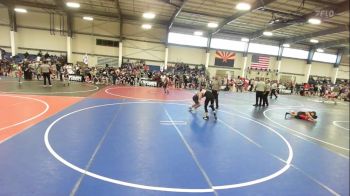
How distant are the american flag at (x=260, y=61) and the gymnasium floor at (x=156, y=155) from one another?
989 inches

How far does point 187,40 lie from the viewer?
30.3 meters

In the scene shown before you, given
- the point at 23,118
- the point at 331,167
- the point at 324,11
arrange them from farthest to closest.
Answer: the point at 324,11 → the point at 23,118 → the point at 331,167

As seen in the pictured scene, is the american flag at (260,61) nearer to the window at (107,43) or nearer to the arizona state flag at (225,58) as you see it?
the arizona state flag at (225,58)

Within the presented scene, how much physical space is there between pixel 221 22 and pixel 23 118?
23331 millimetres

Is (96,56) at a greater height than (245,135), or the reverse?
(96,56)

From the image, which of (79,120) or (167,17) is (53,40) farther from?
(79,120)

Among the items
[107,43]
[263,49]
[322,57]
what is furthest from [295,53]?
[107,43]

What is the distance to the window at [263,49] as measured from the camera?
3284 cm

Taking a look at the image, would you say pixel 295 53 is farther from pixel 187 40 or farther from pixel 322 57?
pixel 187 40

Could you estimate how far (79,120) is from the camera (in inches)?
325

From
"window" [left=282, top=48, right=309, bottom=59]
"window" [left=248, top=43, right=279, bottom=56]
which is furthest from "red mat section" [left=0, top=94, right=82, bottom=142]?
"window" [left=282, top=48, right=309, bottom=59]

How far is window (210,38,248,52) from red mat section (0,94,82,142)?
23161 mm

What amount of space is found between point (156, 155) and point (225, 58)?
28.6 meters

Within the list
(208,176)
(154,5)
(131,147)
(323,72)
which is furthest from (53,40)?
(323,72)
